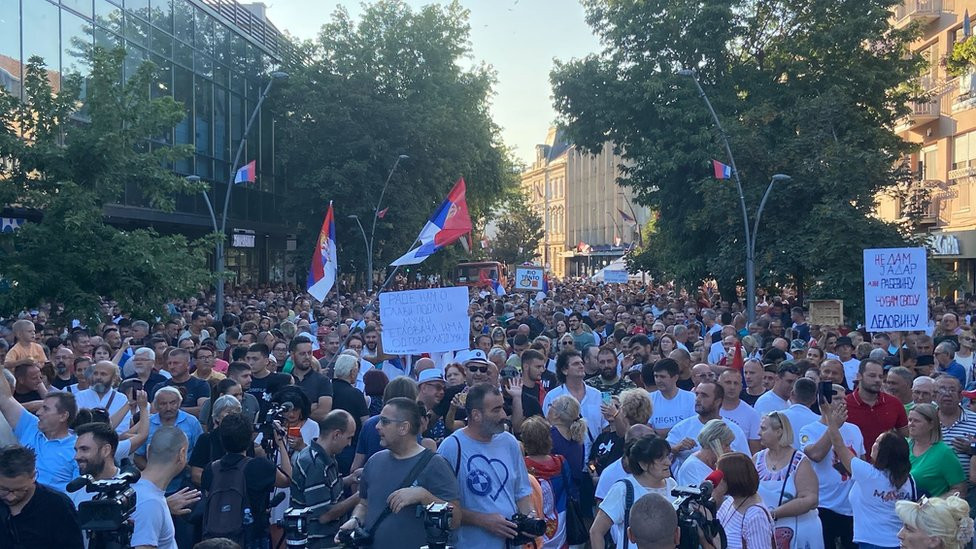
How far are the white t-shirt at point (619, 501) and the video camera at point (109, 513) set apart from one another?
249 centimetres

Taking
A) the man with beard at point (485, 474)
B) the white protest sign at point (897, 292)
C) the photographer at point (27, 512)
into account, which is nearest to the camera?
the photographer at point (27, 512)

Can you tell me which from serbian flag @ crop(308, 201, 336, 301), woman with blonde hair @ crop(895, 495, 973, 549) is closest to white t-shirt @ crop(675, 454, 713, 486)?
woman with blonde hair @ crop(895, 495, 973, 549)

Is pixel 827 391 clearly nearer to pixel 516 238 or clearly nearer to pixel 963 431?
pixel 963 431

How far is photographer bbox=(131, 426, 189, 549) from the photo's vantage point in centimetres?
508

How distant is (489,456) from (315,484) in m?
1.10

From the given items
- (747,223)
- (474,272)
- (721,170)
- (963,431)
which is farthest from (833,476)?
(474,272)

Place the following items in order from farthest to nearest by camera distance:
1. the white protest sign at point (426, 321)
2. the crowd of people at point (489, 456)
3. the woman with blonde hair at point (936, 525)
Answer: the white protest sign at point (426, 321), the crowd of people at point (489, 456), the woman with blonde hair at point (936, 525)

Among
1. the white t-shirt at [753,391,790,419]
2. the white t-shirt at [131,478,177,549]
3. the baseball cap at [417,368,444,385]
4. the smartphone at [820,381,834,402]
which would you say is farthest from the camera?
the white t-shirt at [753,391,790,419]

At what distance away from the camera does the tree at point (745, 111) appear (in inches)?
1119

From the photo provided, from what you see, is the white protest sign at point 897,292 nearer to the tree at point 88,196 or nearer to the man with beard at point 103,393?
the man with beard at point 103,393

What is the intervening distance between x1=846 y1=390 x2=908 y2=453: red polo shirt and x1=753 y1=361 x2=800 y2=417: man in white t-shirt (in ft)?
1.59

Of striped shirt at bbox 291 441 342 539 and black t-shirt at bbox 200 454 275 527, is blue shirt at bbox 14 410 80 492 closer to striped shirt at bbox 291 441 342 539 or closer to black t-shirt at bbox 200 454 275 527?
black t-shirt at bbox 200 454 275 527

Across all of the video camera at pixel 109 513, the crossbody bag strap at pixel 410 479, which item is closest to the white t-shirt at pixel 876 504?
the crossbody bag strap at pixel 410 479

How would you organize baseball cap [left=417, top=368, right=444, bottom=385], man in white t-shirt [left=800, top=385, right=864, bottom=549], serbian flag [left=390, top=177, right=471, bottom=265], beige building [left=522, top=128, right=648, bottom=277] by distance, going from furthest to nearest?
beige building [left=522, top=128, right=648, bottom=277] < serbian flag [left=390, top=177, right=471, bottom=265] < baseball cap [left=417, top=368, right=444, bottom=385] < man in white t-shirt [left=800, top=385, right=864, bottom=549]
